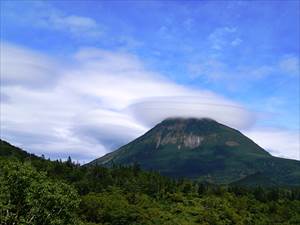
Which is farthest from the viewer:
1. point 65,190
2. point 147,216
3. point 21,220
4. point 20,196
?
point 147,216

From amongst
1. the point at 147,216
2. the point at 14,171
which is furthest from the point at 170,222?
the point at 14,171

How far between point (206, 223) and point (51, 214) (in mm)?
128010

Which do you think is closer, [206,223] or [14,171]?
[14,171]

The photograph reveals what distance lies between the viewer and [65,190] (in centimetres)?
8875

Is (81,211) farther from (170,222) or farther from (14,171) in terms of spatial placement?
(14,171)

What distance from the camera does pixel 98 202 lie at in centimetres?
19988

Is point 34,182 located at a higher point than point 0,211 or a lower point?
higher

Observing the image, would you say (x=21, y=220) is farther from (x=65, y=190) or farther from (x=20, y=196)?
(x=65, y=190)

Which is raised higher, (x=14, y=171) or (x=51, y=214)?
(x=14, y=171)

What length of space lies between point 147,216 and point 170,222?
9.32 meters

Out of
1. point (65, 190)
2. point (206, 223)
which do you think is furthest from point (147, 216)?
point (65, 190)

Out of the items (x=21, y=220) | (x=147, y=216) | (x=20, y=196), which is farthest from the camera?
(x=147, y=216)

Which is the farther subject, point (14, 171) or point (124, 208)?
point (124, 208)

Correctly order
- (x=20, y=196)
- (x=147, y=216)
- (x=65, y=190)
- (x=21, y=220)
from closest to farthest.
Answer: (x=21, y=220) < (x=20, y=196) < (x=65, y=190) < (x=147, y=216)
